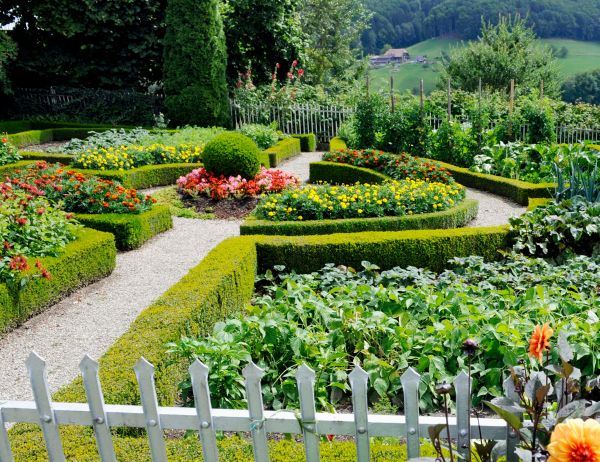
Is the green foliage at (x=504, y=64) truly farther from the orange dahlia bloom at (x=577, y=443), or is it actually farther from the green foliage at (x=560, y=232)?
the orange dahlia bloom at (x=577, y=443)

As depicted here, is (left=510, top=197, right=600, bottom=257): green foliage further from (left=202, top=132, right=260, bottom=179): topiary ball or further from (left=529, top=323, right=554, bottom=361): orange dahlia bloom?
(left=202, top=132, right=260, bottom=179): topiary ball

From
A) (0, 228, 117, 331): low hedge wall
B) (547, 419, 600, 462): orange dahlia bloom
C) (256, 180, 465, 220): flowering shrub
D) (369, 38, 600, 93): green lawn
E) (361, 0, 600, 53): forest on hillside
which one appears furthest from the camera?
(361, 0, 600, 53): forest on hillside

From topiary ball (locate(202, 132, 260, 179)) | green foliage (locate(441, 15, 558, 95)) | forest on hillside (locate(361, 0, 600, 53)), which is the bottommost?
topiary ball (locate(202, 132, 260, 179))

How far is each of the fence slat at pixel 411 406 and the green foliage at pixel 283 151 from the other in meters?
12.3

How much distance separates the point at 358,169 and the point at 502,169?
285cm

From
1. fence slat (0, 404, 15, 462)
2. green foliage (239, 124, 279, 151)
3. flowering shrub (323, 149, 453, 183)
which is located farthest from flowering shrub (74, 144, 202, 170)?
fence slat (0, 404, 15, 462)

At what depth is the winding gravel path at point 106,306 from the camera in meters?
5.49

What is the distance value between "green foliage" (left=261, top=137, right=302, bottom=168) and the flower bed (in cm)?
548

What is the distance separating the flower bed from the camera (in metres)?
8.70

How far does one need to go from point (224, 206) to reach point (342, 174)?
297 centimetres

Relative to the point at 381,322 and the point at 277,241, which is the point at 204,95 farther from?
the point at 381,322

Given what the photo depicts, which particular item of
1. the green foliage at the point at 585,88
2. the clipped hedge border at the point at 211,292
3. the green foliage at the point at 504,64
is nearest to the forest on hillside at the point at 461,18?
the green foliage at the point at 585,88

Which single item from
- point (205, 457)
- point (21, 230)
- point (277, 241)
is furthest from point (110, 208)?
point (205, 457)

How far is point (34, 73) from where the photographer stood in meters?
22.5
